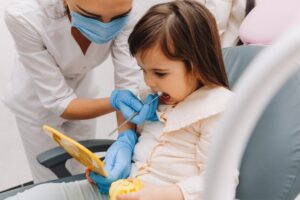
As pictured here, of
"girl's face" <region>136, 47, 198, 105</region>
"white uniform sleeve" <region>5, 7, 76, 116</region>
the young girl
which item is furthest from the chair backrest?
"white uniform sleeve" <region>5, 7, 76, 116</region>

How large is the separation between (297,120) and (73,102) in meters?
0.70

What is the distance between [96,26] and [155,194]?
49 centimetres

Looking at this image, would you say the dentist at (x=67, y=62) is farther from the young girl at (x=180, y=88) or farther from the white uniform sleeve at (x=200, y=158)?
the white uniform sleeve at (x=200, y=158)

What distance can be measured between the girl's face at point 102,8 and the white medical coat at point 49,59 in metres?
0.13

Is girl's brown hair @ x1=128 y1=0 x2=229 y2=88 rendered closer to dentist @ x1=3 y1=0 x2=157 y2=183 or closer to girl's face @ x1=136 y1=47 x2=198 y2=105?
girl's face @ x1=136 y1=47 x2=198 y2=105

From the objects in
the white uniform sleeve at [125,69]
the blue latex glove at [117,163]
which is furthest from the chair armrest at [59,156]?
the white uniform sleeve at [125,69]

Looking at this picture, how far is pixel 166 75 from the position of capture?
1.01m

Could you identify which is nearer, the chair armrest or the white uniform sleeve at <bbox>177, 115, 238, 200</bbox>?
the white uniform sleeve at <bbox>177, 115, 238, 200</bbox>

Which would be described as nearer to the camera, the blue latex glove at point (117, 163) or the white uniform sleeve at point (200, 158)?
the white uniform sleeve at point (200, 158)

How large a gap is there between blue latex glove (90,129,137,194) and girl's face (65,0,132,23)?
14.6 inches

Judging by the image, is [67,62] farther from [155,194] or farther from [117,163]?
Result: [155,194]

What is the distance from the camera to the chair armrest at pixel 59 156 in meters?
1.22

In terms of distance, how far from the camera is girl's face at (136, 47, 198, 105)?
100 cm

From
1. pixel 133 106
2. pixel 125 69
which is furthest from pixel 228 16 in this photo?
pixel 133 106
